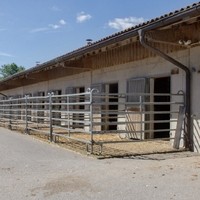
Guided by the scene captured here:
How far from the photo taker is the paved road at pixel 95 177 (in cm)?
523

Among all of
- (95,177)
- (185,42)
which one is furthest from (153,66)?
(95,177)

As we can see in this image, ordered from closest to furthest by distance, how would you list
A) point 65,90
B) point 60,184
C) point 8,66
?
point 60,184 < point 65,90 < point 8,66

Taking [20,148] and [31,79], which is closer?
[20,148]

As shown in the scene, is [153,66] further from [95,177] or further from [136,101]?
[95,177]

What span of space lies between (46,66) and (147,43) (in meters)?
8.21

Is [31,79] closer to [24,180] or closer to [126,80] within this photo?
[126,80]

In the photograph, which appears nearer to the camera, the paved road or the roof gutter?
the paved road

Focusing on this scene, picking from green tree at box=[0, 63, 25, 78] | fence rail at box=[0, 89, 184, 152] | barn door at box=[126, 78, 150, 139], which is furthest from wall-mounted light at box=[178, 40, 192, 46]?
green tree at box=[0, 63, 25, 78]

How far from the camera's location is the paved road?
523 cm

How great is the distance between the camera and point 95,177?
6.33m

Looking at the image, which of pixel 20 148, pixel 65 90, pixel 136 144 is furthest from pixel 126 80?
pixel 65 90

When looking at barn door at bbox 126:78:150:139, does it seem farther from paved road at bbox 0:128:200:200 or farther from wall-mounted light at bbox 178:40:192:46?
paved road at bbox 0:128:200:200

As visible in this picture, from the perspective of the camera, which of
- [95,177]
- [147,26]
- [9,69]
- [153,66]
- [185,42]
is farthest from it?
[9,69]

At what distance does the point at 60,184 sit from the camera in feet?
19.2
